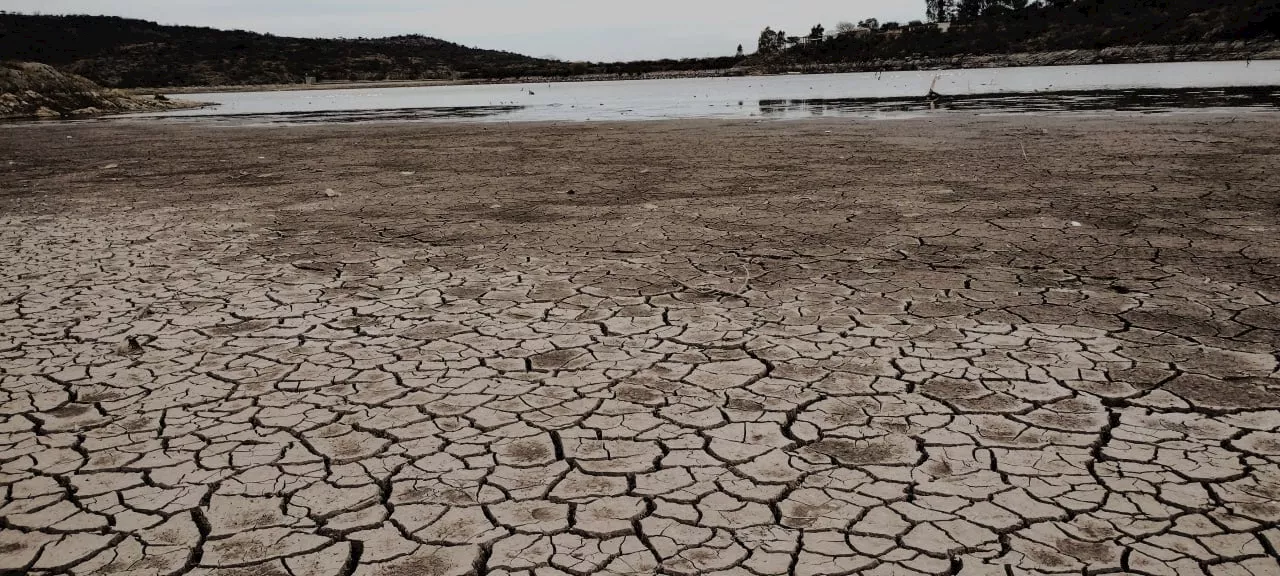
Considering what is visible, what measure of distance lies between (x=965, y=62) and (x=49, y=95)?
8142 cm

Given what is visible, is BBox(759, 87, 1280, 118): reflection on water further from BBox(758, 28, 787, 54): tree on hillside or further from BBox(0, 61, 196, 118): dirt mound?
BBox(758, 28, 787, 54): tree on hillside

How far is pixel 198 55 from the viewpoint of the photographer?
94.7 meters

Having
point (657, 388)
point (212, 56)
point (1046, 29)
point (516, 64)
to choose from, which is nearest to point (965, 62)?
point (1046, 29)

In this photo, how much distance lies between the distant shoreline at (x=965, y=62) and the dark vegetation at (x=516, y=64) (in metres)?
1.68

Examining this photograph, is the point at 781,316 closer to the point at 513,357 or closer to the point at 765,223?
the point at 513,357

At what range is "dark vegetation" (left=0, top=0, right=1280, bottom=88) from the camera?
77312 millimetres

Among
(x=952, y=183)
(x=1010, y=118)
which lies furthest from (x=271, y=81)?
(x=952, y=183)

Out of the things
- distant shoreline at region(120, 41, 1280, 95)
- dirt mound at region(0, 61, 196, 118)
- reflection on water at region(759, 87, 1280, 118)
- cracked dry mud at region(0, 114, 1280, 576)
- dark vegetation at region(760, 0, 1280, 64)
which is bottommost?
cracked dry mud at region(0, 114, 1280, 576)

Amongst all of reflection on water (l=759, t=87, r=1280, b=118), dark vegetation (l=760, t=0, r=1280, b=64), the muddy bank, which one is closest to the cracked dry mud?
reflection on water (l=759, t=87, r=1280, b=118)

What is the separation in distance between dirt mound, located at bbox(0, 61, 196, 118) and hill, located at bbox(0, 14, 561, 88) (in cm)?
4605

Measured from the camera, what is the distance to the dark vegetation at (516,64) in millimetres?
77312

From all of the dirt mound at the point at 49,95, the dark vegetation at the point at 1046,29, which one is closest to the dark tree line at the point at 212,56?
the dark vegetation at the point at 1046,29

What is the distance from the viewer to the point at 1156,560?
215cm

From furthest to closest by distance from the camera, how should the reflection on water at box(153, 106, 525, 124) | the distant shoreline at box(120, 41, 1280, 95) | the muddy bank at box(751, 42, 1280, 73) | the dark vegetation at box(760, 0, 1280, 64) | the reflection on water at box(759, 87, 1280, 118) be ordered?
1. the dark vegetation at box(760, 0, 1280, 64)
2. the distant shoreline at box(120, 41, 1280, 95)
3. the muddy bank at box(751, 42, 1280, 73)
4. the reflection on water at box(153, 106, 525, 124)
5. the reflection on water at box(759, 87, 1280, 118)
